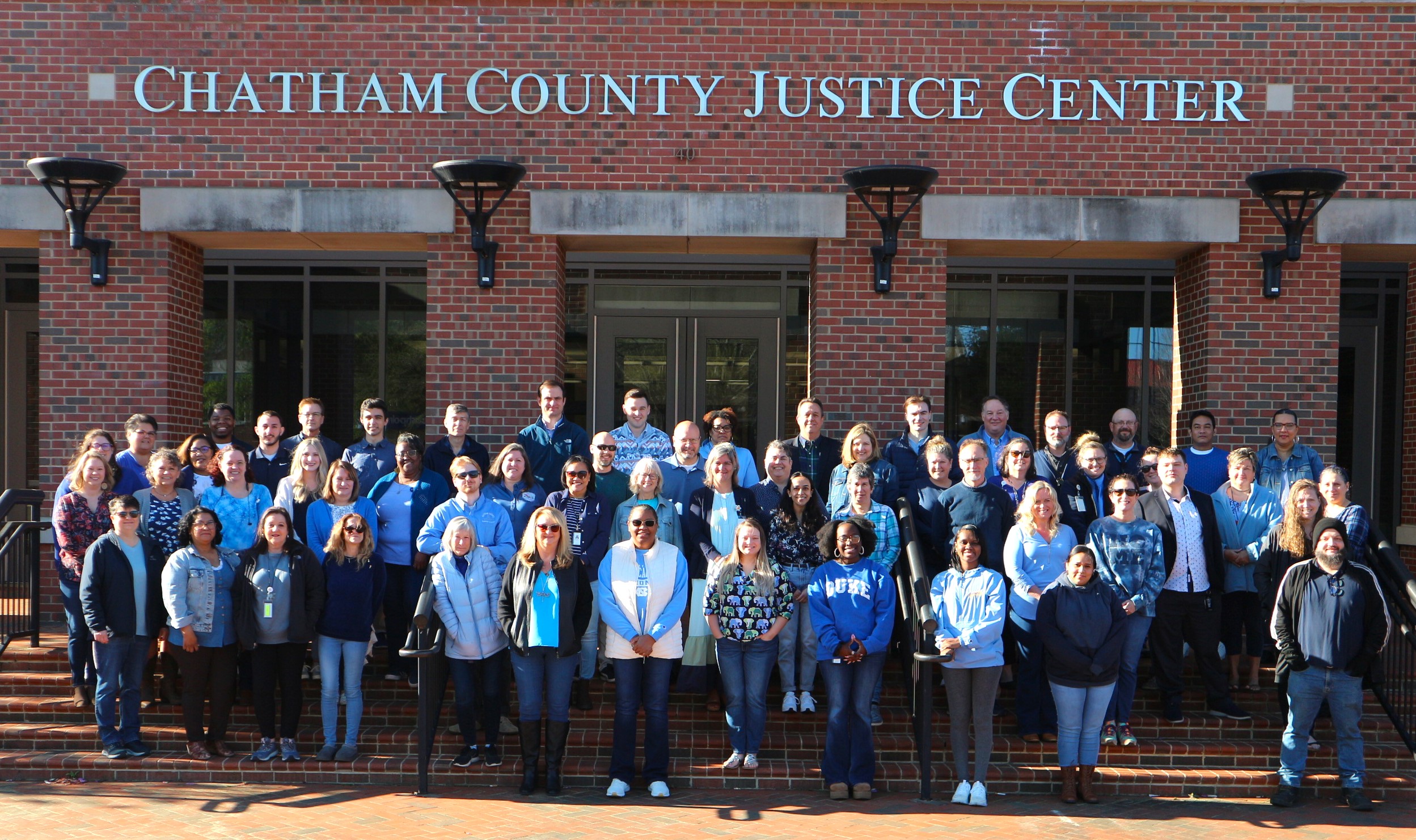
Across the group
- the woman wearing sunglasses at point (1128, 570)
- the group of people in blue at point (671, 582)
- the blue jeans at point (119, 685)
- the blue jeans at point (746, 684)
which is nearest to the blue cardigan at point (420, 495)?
the group of people in blue at point (671, 582)

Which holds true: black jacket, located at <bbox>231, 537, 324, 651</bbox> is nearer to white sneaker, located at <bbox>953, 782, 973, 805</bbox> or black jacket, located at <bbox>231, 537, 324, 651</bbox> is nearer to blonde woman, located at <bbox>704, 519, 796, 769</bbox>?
blonde woman, located at <bbox>704, 519, 796, 769</bbox>

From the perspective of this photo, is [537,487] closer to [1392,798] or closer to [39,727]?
[39,727]

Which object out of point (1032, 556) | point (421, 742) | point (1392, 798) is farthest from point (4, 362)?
point (1392, 798)

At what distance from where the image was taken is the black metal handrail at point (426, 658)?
677cm

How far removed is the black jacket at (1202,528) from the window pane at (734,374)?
17.0 ft

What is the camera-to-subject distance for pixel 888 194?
9016mm

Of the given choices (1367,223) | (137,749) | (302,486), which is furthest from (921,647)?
(1367,223)

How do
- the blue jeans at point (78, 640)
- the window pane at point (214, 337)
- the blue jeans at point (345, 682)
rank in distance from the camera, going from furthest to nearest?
1. the window pane at point (214, 337)
2. the blue jeans at point (78, 640)
3. the blue jeans at point (345, 682)

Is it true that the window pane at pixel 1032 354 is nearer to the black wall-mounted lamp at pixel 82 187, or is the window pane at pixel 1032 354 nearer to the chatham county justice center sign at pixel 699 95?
the chatham county justice center sign at pixel 699 95

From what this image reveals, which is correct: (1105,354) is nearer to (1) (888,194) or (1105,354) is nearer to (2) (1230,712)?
(1) (888,194)

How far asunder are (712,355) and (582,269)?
1.55 m

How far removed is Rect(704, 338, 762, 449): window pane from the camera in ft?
40.1

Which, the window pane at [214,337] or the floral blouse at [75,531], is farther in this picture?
the window pane at [214,337]

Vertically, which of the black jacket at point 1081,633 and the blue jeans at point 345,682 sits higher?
the black jacket at point 1081,633
